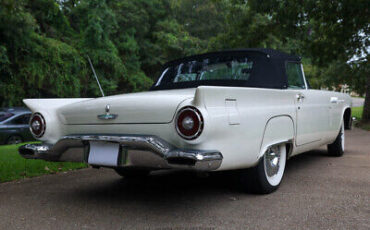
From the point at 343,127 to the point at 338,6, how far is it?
22.2 ft

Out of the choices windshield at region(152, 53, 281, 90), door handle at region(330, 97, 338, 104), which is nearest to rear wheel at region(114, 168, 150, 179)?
windshield at region(152, 53, 281, 90)

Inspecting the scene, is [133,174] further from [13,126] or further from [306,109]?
[13,126]

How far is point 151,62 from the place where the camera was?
87.2ft

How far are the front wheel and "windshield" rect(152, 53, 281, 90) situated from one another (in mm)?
724

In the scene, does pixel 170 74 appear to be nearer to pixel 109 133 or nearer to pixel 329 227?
pixel 109 133

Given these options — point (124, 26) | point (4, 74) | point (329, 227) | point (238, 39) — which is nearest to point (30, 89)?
point (4, 74)

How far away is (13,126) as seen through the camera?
35.5 ft

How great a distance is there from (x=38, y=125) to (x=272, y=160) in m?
2.42

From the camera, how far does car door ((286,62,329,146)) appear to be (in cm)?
415

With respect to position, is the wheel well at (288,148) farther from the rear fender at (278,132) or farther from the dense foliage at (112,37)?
the dense foliage at (112,37)

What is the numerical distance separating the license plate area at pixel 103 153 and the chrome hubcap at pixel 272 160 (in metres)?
1.56

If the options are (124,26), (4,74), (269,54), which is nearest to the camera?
(269,54)

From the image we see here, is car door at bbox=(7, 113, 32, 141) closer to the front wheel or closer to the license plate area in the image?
the license plate area

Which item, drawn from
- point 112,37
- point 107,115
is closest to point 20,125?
point 107,115
